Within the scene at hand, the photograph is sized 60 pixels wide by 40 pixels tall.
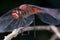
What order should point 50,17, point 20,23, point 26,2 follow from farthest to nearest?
point 26,2, point 20,23, point 50,17

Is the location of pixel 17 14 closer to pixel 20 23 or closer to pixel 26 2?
pixel 20 23

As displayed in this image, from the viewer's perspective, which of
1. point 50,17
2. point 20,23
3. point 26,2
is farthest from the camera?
point 26,2

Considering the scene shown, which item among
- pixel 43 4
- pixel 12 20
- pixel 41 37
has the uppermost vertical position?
pixel 43 4

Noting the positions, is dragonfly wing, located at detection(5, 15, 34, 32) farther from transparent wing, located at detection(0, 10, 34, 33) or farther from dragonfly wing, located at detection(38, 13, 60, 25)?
dragonfly wing, located at detection(38, 13, 60, 25)

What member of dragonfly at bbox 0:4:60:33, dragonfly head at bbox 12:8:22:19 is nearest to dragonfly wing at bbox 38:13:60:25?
dragonfly at bbox 0:4:60:33

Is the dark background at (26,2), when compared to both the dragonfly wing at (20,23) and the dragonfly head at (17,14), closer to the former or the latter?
the dragonfly wing at (20,23)

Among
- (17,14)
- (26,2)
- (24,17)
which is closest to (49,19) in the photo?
(24,17)

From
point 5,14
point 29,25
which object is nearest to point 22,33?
point 29,25

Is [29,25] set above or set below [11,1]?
below

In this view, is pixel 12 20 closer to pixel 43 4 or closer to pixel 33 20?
pixel 33 20

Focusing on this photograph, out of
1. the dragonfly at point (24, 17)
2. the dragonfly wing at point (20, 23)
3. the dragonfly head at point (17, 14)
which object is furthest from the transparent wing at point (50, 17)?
the dragonfly head at point (17, 14)

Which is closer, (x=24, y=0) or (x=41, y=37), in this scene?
(x=41, y=37)
